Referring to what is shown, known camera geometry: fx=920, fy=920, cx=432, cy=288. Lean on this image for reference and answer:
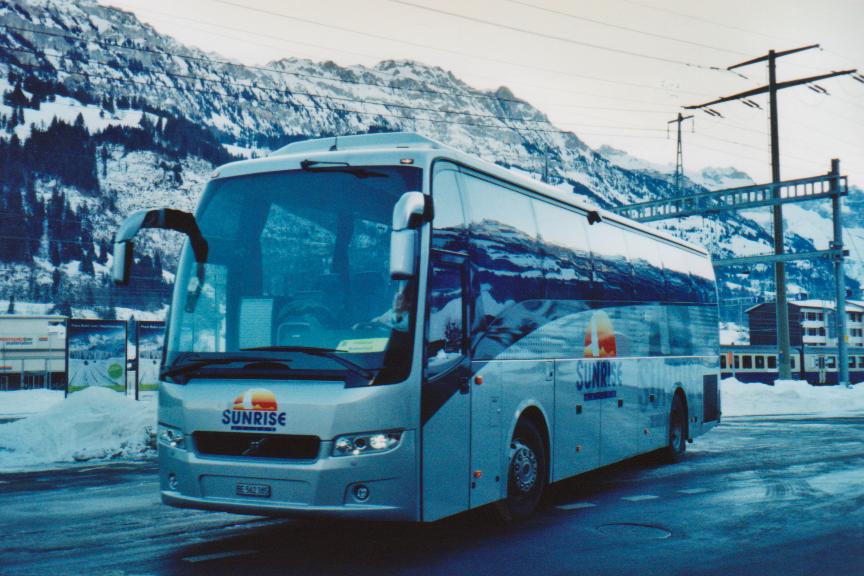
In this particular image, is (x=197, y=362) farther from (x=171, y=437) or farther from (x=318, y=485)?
(x=318, y=485)

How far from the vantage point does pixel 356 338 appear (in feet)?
21.7

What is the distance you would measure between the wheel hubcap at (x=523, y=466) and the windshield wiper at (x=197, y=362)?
2603 millimetres

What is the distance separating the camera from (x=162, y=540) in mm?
7527

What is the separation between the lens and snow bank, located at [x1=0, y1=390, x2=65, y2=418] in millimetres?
34406

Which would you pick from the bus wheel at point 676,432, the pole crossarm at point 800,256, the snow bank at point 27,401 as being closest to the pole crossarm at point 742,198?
the pole crossarm at point 800,256

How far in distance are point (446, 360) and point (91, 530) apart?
11.7 ft

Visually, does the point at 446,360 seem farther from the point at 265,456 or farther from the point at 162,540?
the point at 162,540

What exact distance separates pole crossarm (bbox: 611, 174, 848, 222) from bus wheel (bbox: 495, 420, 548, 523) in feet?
80.3

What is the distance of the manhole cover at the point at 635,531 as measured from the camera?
786 centimetres

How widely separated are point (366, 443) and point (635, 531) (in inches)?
114

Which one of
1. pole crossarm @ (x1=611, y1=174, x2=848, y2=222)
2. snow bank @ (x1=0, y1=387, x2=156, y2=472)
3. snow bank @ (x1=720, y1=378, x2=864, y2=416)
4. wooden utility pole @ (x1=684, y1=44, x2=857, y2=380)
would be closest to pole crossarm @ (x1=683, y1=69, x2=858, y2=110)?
wooden utility pole @ (x1=684, y1=44, x2=857, y2=380)

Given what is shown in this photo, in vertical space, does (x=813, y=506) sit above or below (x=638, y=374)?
below

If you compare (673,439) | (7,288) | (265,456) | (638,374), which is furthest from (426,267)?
(7,288)

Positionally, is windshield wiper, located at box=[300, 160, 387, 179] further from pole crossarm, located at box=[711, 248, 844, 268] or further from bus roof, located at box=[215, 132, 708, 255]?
pole crossarm, located at box=[711, 248, 844, 268]
